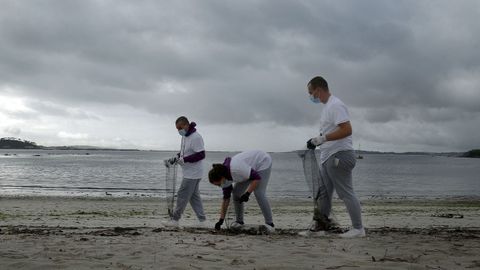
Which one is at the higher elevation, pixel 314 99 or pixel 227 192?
pixel 314 99

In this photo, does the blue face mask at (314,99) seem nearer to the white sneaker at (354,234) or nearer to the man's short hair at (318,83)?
the man's short hair at (318,83)

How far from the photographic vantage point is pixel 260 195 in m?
6.83

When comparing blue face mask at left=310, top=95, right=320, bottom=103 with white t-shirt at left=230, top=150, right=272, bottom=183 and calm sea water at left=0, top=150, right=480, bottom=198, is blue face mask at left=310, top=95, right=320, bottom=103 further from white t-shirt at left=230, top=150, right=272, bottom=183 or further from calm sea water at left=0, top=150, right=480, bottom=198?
calm sea water at left=0, top=150, right=480, bottom=198

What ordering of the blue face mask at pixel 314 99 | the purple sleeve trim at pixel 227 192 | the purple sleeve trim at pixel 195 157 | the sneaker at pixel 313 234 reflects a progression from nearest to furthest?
the sneaker at pixel 313 234, the blue face mask at pixel 314 99, the purple sleeve trim at pixel 227 192, the purple sleeve trim at pixel 195 157

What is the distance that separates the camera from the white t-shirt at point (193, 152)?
780 cm

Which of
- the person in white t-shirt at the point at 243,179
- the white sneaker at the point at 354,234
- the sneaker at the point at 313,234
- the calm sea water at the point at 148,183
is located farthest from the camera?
the calm sea water at the point at 148,183

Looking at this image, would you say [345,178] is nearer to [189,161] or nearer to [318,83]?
[318,83]

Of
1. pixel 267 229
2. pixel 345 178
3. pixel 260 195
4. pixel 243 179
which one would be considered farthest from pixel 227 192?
pixel 345 178

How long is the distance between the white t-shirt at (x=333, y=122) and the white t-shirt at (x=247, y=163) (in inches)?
41.3

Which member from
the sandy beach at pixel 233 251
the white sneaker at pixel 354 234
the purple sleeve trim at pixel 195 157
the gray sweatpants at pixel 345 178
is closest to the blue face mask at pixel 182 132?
the purple sleeve trim at pixel 195 157

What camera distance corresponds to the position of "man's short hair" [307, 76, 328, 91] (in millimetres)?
6357

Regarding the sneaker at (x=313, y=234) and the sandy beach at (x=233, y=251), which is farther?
the sneaker at (x=313, y=234)

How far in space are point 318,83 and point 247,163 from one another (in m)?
1.61

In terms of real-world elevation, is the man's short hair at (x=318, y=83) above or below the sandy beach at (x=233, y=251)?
above
